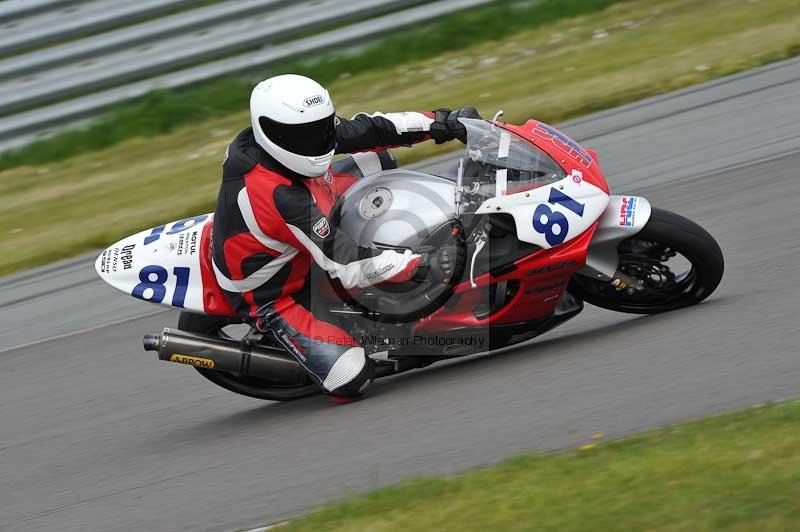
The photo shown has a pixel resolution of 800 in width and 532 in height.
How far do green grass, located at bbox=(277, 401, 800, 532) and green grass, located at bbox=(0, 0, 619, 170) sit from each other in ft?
25.7

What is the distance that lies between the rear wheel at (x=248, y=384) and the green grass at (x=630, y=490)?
1688 mm

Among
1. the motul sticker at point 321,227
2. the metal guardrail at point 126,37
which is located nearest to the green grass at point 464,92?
the metal guardrail at point 126,37

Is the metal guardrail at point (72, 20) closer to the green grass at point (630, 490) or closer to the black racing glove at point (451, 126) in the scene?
the black racing glove at point (451, 126)

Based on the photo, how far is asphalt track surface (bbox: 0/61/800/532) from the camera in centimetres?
467

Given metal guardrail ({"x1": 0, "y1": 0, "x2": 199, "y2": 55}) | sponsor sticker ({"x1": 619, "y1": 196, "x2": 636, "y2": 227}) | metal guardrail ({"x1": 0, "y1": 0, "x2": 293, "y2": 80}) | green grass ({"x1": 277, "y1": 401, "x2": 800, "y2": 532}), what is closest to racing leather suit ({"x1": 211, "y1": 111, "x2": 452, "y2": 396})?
sponsor sticker ({"x1": 619, "y1": 196, "x2": 636, "y2": 227})

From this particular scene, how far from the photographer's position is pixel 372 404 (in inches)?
219

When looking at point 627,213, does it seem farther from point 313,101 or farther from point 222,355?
point 222,355

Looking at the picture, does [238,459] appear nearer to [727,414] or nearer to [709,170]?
[727,414]

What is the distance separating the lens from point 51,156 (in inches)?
454

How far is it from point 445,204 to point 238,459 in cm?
150

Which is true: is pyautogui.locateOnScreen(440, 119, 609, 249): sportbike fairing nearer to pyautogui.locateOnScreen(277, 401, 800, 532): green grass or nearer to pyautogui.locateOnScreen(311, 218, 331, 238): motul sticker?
pyautogui.locateOnScreen(311, 218, 331, 238): motul sticker

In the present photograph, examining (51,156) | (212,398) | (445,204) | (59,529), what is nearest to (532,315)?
(445,204)

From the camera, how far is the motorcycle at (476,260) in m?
5.12

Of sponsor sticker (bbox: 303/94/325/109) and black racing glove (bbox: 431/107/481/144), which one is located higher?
sponsor sticker (bbox: 303/94/325/109)
